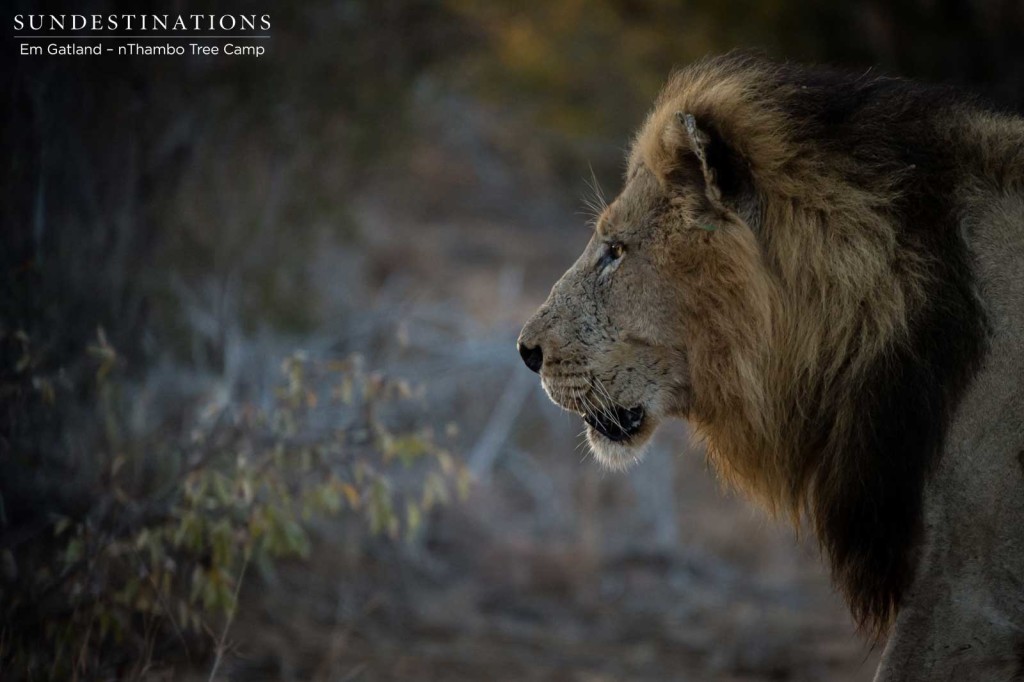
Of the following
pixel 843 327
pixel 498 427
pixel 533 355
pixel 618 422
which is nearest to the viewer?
pixel 843 327

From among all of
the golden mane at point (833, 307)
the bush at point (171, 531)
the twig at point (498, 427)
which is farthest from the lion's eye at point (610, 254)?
the twig at point (498, 427)

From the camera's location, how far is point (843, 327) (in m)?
3.26

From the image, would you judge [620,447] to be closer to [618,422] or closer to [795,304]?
[618,422]

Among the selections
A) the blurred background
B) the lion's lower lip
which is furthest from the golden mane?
the blurred background

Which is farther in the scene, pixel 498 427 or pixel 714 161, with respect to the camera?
pixel 498 427

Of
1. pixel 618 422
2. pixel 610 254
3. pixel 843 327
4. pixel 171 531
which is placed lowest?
pixel 171 531

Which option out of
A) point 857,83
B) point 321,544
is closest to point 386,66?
point 321,544

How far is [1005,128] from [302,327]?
250 inches

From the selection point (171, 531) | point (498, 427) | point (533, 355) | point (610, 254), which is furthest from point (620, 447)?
point (498, 427)

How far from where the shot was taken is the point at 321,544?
265 inches

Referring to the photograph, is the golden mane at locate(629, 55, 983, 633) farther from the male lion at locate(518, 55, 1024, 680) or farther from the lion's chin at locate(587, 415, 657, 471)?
the lion's chin at locate(587, 415, 657, 471)

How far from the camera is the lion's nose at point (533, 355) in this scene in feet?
12.5

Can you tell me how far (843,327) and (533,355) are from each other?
3.52 feet

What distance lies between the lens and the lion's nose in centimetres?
380
